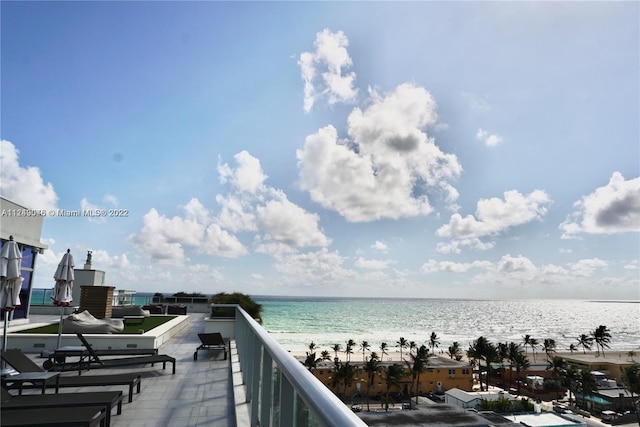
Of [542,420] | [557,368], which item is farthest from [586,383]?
[542,420]

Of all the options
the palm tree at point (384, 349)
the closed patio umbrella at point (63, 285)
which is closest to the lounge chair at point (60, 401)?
the closed patio umbrella at point (63, 285)

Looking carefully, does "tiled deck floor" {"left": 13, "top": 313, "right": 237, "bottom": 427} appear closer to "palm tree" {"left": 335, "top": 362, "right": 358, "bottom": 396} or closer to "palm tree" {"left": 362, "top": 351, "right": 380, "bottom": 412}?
"palm tree" {"left": 335, "top": 362, "right": 358, "bottom": 396}

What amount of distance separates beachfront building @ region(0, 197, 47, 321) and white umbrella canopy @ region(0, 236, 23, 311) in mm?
8133

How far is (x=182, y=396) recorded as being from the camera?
19.6ft

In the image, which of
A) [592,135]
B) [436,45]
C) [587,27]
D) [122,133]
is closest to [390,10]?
[436,45]

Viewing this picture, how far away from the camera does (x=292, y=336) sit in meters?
78.0

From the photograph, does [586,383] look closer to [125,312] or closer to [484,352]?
[484,352]

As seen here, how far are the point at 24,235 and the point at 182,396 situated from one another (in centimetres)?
1246

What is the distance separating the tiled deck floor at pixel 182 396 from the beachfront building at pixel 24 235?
7296 millimetres

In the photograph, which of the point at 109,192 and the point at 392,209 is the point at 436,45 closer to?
the point at 109,192

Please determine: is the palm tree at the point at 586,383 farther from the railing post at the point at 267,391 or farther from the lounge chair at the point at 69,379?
the railing post at the point at 267,391

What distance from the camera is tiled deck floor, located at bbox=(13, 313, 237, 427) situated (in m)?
4.79

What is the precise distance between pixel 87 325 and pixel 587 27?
69.1 feet
